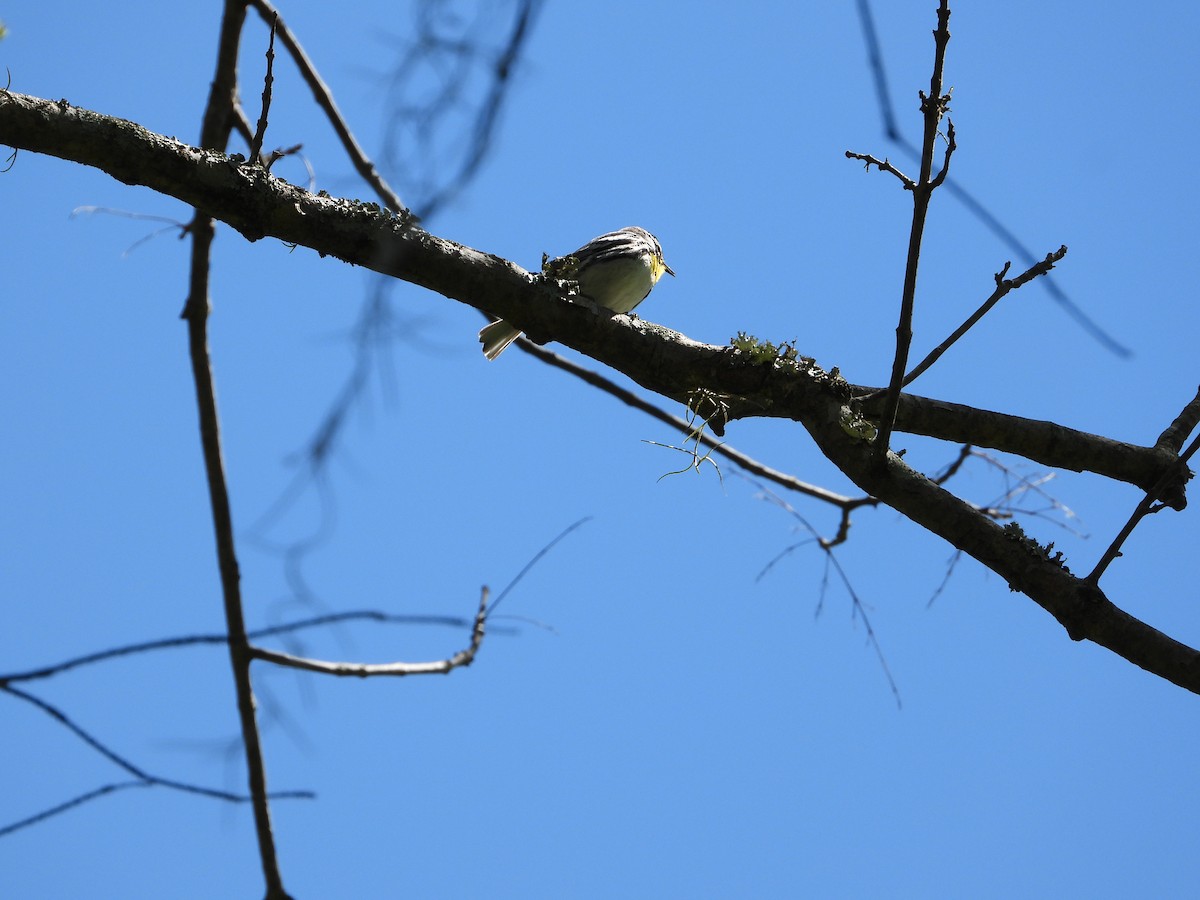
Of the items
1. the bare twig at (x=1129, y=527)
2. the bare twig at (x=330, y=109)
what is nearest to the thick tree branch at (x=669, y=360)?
the bare twig at (x=1129, y=527)

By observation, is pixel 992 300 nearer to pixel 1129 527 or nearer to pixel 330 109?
pixel 1129 527

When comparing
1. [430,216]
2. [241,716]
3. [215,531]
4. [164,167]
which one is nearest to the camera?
[430,216]

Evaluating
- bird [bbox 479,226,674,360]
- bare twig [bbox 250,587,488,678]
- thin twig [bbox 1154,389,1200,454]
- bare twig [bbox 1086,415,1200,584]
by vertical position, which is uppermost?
bird [bbox 479,226,674,360]

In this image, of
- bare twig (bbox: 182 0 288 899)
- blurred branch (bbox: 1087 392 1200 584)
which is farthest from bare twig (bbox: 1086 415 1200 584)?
bare twig (bbox: 182 0 288 899)

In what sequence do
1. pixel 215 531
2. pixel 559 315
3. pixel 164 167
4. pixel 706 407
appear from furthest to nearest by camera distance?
pixel 215 531, pixel 706 407, pixel 559 315, pixel 164 167

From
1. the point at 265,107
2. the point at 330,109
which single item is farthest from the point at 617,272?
the point at 265,107

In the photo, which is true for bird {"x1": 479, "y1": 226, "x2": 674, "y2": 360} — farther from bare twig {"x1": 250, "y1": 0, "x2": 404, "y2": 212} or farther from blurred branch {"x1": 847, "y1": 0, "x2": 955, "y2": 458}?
blurred branch {"x1": 847, "y1": 0, "x2": 955, "y2": 458}

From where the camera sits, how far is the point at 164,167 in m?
2.55

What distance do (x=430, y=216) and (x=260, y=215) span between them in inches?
33.0

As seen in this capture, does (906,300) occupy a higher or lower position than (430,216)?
lower

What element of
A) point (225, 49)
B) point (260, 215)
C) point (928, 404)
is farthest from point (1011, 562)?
point (225, 49)

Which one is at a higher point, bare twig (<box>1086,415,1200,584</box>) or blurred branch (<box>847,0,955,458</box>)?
blurred branch (<box>847,0,955,458</box>)

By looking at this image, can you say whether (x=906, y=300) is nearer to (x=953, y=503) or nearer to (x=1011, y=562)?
(x=953, y=503)

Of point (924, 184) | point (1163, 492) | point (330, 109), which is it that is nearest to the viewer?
point (924, 184)
